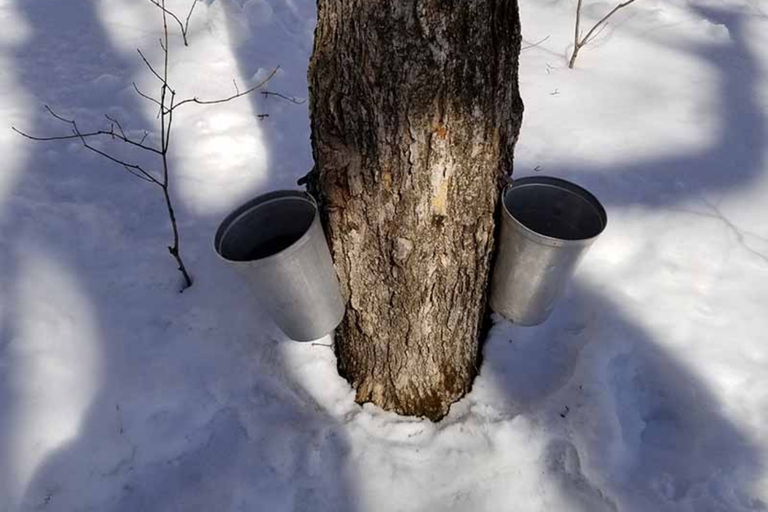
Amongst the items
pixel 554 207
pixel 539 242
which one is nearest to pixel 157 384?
pixel 539 242

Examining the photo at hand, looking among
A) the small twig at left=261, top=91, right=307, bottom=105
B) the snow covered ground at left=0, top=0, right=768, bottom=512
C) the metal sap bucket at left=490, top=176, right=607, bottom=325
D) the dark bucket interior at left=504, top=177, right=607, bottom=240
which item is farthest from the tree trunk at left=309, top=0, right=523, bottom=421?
the small twig at left=261, top=91, right=307, bottom=105

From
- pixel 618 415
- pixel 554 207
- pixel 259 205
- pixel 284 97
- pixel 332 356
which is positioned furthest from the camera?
pixel 284 97

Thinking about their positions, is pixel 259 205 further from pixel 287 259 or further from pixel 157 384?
pixel 157 384

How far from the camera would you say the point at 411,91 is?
1.16 meters

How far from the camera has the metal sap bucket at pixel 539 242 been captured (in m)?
1.33

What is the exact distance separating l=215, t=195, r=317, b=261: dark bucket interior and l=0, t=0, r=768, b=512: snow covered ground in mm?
512

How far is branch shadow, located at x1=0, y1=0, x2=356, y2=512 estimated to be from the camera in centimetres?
157

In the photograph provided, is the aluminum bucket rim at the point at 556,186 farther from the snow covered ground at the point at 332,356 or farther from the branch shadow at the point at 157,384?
the branch shadow at the point at 157,384

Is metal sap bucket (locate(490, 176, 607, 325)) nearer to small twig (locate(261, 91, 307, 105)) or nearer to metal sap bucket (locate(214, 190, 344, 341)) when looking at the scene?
metal sap bucket (locate(214, 190, 344, 341))

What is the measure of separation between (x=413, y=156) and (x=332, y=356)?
951 millimetres

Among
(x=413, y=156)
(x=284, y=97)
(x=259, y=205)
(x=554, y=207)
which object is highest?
(x=413, y=156)

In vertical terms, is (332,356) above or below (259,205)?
below

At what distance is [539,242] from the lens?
4.27ft

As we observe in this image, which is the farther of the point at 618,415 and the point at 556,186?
the point at 618,415
